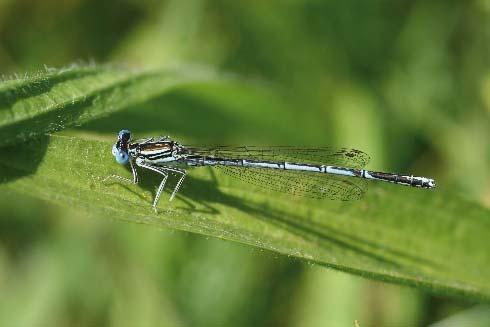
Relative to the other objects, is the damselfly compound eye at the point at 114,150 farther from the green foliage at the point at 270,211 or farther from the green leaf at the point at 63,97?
the green leaf at the point at 63,97

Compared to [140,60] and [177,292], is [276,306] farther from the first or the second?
[140,60]

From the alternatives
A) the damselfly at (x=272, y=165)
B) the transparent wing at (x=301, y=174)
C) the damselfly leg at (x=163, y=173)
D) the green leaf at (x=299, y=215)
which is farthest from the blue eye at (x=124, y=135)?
the transparent wing at (x=301, y=174)

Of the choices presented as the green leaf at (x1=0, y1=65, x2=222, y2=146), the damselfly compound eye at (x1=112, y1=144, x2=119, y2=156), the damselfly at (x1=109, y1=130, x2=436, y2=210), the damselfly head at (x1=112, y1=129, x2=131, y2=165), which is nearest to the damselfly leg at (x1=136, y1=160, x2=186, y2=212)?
the damselfly at (x1=109, y1=130, x2=436, y2=210)

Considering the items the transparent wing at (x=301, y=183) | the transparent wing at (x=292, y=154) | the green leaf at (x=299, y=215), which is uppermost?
the transparent wing at (x=292, y=154)

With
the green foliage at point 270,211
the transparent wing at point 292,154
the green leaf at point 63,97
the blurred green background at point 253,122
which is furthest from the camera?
the blurred green background at point 253,122

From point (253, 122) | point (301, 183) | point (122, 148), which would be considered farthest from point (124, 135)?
point (253, 122)

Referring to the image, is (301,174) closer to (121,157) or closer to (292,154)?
(292,154)

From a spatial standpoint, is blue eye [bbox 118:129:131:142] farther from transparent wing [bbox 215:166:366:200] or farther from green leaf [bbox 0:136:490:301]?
transparent wing [bbox 215:166:366:200]
